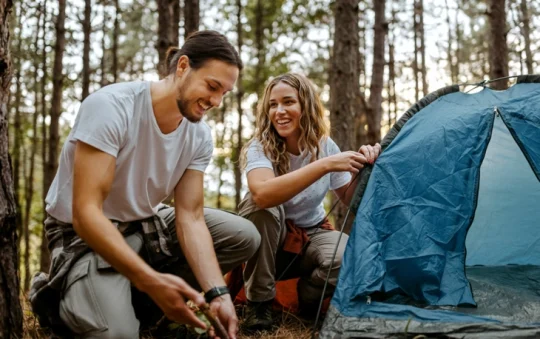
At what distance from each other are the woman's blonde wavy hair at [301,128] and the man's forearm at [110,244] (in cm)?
114

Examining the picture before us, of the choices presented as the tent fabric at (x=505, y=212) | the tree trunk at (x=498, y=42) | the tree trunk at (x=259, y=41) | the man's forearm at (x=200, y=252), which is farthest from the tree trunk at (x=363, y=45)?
the man's forearm at (x=200, y=252)

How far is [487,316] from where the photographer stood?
2326mm

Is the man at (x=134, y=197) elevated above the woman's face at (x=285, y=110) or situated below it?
below

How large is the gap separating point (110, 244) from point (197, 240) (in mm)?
527

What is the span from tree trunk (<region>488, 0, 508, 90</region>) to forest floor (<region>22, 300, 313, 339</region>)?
4186 mm

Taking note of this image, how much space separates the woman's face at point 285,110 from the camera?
9.12ft

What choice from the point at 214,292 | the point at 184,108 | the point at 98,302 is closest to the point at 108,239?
the point at 98,302

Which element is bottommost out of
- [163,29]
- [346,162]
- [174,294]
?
[174,294]

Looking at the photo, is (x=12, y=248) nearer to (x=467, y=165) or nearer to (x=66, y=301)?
(x=66, y=301)

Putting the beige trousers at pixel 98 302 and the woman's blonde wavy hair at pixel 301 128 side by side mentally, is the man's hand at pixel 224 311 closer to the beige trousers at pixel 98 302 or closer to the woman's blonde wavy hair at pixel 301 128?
the beige trousers at pixel 98 302

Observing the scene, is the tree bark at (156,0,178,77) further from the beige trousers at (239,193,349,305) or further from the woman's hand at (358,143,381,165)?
the woman's hand at (358,143,381,165)

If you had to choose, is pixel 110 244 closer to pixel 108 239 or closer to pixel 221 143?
pixel 108 239

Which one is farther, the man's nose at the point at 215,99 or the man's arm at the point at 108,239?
the man's nose at the point at 215,99

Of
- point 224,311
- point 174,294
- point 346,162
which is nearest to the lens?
point 174,294
